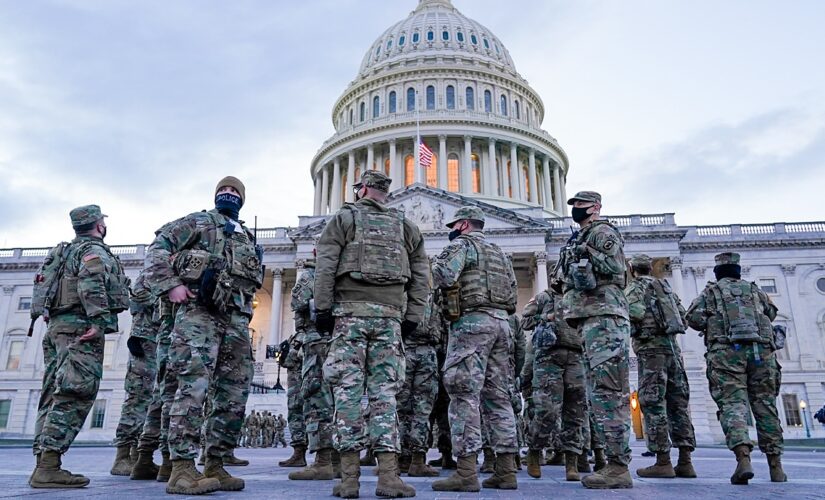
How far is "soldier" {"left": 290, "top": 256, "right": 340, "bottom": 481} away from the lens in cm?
694

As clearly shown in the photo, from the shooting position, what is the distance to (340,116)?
232 feet

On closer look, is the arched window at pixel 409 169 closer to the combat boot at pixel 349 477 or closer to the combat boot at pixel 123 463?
the combat boot at pixel 123 463

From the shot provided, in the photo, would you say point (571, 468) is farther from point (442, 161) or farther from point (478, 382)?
point (442, 161)

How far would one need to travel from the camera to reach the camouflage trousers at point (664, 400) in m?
7.75

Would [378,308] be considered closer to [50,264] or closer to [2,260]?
[50,264]

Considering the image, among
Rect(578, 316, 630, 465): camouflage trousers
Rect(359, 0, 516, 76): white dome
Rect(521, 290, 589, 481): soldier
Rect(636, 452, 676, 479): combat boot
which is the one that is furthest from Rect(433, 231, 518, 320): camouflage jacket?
Rect(359, 0, 516, 76): white dome

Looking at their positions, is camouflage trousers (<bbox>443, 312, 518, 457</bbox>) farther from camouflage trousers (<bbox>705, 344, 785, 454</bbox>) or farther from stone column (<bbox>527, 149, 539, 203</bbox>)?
stone column (<bbox>527, 149, 539, 203</bbox>)

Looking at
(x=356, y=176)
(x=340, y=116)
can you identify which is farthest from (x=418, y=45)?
(x=356, y=176)

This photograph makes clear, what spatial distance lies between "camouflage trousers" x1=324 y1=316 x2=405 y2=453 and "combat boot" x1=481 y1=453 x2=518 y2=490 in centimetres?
129

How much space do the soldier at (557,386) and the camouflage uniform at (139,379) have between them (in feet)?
16.7

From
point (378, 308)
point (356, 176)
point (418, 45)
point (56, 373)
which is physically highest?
point (418, 45)

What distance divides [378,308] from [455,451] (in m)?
1.69

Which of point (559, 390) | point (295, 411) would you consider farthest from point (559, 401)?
point (295, 411)

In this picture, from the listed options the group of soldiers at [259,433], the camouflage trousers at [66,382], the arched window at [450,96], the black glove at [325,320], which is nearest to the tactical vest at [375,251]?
the black glove at [325,320]
